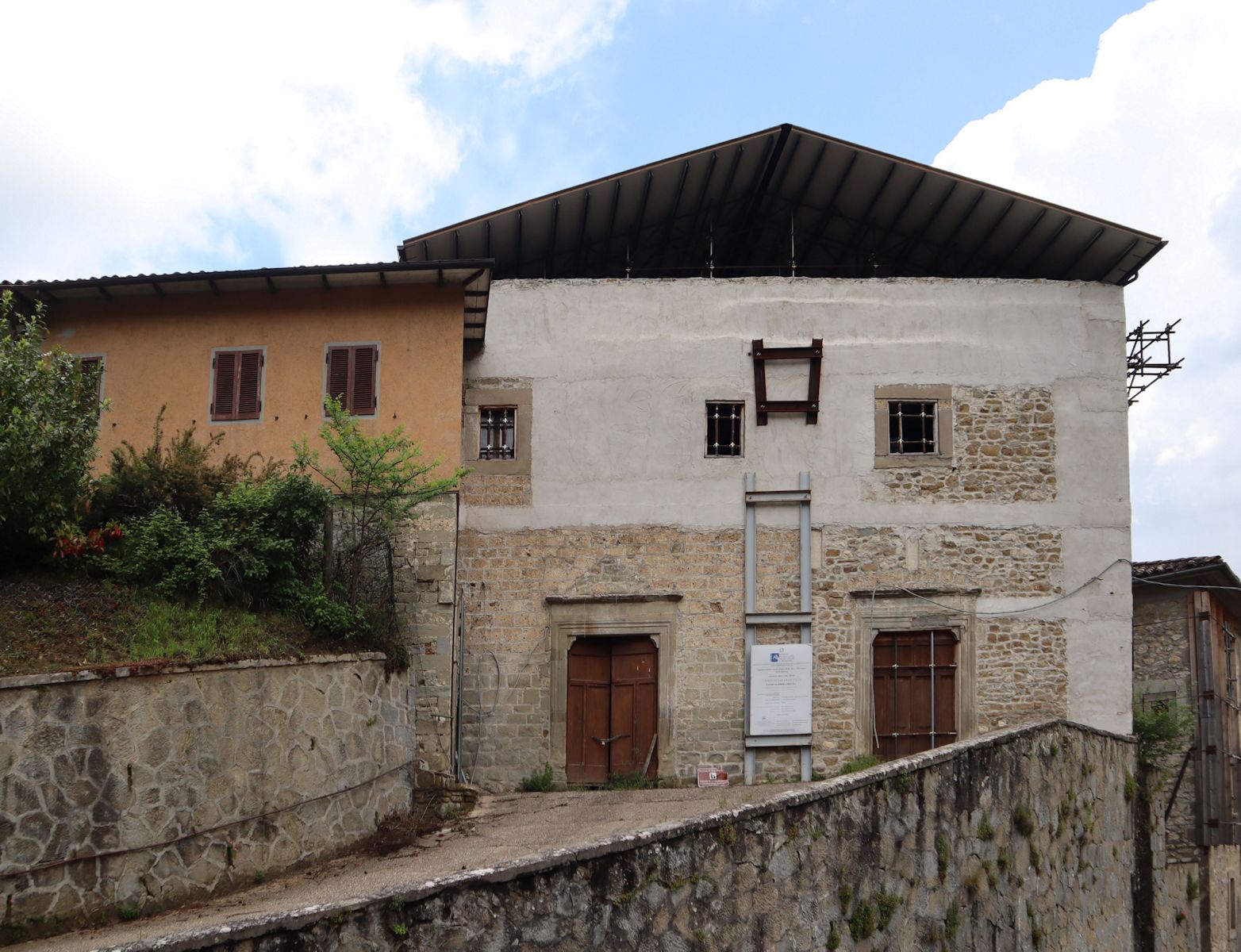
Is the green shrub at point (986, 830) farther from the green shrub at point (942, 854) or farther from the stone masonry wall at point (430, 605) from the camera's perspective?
the stone masonry wall at point (430, 605)

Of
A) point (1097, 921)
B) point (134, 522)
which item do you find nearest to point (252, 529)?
point (134, 522)

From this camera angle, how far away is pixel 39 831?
9.16 metres

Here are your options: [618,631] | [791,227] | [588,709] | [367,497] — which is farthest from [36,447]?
[791,227]

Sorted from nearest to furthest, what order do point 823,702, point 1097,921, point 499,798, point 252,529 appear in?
point 252,529 < point 1097,921 < point 499,798 < point 823,702

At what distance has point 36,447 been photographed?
1207 centimetres

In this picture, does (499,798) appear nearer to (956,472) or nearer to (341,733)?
(341,733)

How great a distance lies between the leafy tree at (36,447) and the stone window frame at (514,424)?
5.54 m

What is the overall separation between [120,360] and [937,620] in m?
11.1

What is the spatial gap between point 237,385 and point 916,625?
9340 mm

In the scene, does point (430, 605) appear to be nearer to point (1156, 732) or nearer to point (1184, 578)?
point (1156, 732)

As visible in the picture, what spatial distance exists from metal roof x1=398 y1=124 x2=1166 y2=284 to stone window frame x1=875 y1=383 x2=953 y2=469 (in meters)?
3.32

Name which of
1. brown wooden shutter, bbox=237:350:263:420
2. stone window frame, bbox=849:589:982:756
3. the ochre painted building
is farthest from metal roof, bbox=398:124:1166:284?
stone window frame, bbox=849:589:982:756

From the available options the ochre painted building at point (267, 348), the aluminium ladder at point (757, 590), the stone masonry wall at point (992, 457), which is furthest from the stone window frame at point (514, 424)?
the stone masonry wall at point (992, 457)

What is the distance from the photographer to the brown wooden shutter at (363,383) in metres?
16.2
